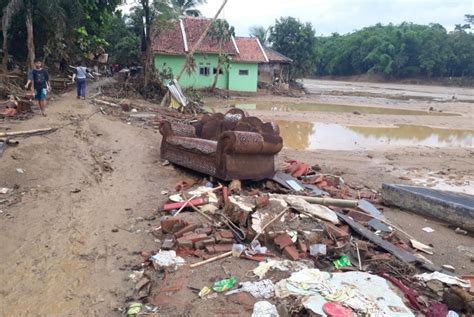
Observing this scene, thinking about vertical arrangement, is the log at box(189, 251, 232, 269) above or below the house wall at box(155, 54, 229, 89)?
below

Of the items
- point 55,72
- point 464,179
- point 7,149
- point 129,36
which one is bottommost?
point 464,179

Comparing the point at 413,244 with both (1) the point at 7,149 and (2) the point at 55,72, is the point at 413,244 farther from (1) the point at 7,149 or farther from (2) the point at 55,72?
(2) the point at 55,72

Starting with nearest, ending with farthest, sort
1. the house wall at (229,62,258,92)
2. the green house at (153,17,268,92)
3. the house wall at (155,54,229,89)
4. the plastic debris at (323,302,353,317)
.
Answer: the plastic debris at (323,302,353,317), the green house at (153,17,268,92), the house wall at (155,54,229,89), the house wall at (229,62,258,92)

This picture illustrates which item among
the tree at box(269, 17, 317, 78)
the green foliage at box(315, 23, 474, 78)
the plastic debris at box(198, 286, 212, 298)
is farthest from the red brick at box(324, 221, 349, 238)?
the green foliage at box(315, 23, 474, 78)

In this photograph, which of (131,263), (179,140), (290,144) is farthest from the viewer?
(290,144)

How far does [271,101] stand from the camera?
2800 cm

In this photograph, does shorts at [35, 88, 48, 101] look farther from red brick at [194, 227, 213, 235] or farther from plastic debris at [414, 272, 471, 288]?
plastic debris at [414, 272, 471, 288]

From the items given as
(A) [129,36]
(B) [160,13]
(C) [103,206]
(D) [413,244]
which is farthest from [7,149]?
(A) [129,36]

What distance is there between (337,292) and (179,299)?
139 centimetres

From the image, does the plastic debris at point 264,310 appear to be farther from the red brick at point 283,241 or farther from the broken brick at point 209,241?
the broken brick at point 209,241

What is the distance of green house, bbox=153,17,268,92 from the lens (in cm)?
2859

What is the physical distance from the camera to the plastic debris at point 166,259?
4.20 metres

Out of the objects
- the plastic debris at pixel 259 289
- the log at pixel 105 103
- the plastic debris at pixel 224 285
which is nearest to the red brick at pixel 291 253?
the plastic debris at pixel 259 289

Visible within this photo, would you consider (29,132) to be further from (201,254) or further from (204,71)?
(204,71)
